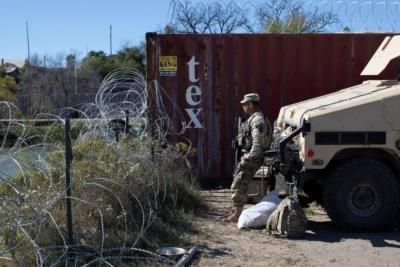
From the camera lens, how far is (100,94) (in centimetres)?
857

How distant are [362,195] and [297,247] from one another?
111 cm

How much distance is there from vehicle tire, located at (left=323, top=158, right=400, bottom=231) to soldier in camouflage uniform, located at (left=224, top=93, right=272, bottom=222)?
0.91m

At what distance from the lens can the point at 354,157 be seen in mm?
7395

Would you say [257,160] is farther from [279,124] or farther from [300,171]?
[279,124]

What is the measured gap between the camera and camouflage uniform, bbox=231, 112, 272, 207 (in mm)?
7672

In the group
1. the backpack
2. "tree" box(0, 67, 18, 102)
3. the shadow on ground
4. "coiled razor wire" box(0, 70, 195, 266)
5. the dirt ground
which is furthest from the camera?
"tree" box(0, 67, 18, 102)

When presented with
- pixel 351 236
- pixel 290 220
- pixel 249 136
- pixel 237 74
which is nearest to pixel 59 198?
pixel 290 220

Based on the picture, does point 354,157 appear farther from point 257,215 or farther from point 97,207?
point 97,207

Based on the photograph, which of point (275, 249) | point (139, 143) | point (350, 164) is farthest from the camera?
point (139, 143)

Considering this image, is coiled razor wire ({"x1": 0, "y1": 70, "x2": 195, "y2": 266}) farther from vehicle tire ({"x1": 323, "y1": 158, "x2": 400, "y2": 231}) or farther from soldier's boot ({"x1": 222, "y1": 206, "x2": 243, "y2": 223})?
vehicle tire ({"x1": 323, "y1": 158, "x2": 400, "y2": 231})

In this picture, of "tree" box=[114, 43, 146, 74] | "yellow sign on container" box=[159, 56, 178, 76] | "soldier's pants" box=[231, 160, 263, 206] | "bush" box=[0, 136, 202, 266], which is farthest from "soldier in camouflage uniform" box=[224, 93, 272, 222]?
"tree" box=[114, 43, 146, 74]

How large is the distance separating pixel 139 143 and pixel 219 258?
2.20 metres

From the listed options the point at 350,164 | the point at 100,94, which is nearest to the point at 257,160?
the point at 350,164

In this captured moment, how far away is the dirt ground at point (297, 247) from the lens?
6.23 m
